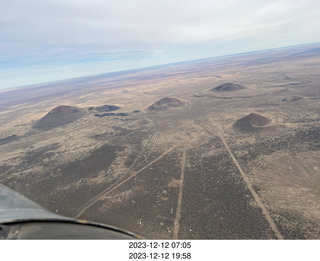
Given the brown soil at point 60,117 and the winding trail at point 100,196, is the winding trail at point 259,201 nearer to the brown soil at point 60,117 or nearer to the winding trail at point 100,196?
the winding trail at point 100,196

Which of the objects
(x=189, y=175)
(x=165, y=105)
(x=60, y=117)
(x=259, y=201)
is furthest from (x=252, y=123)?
(x=60, y=117)

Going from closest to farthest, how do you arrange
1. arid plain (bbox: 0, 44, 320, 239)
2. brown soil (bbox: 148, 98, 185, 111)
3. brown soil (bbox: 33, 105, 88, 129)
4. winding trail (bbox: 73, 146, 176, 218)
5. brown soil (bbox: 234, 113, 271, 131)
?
1. arid plain (bbox: 0, 44, 320, 239)
2. winding trail (bbox: 73, 146, 176, 218)
3. brown soil (bbox: 234, 113, 271, 131)
4. brown soil (bbox: 33, 105, 88, 129)
5. brown soil (bbox: 148, 98, 185, 111)

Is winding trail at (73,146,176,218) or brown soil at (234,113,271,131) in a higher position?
brown soil at (234,113,271,131)

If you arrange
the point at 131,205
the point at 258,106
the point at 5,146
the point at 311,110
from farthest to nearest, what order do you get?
the point at 258,106
the point at 5,146
the point at 311,110
the point at 131,205

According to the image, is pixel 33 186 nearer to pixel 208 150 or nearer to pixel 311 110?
pixel 208 150

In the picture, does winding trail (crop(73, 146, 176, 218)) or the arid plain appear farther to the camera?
winding trail (crop(73, 146, 176, 218))

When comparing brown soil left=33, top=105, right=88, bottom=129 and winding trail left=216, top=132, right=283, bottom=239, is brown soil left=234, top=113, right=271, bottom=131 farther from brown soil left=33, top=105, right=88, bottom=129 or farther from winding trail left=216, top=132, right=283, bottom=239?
brown soil left=33, top=105, right=88, bottom=129

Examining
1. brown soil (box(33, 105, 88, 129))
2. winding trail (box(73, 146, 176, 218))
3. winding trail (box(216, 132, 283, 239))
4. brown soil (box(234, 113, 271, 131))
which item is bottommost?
winding trail (box(216, 132, 283, 239))

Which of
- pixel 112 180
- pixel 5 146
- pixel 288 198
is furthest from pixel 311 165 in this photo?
pixel 5 146

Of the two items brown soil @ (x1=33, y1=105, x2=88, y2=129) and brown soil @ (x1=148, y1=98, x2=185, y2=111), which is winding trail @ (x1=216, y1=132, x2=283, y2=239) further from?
brown soil @ (x1=33, y1=105, x2=88, y2=129)

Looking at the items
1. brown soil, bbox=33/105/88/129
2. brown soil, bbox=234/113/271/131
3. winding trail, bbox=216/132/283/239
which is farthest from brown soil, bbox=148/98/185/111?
winding trail, bbox=216/132/283/239

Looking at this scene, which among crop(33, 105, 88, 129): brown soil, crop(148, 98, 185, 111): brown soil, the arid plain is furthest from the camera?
crop(148, 98, 185, 111): brown soil
